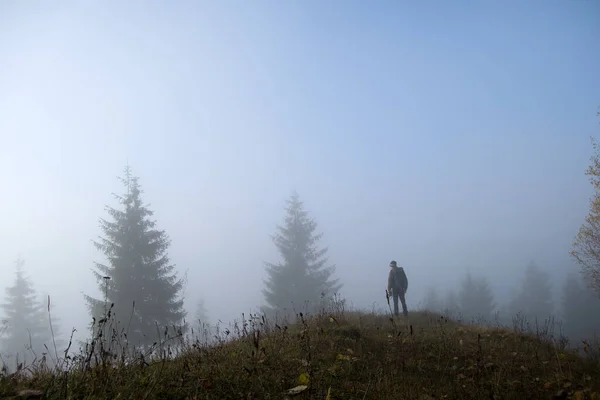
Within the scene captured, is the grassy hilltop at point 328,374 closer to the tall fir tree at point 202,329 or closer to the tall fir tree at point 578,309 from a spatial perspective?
the tall fir tree at point 202,329

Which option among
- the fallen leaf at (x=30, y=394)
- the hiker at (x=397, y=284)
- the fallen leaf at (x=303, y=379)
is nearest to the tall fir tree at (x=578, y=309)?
the hiker at (x=397, y=284)

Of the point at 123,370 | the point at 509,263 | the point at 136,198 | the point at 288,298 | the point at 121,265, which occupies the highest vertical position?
the point at 136,198

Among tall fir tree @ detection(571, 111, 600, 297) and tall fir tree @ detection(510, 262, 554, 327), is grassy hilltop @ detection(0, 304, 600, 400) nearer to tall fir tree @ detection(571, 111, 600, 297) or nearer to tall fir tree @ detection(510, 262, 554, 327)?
tall fir tree @ detection(571, 111, 600, 297)

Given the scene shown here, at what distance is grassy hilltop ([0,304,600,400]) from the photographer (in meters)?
3.47

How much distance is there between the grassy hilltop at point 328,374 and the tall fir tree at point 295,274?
18.8 m

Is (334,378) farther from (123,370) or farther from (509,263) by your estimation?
(509,263)

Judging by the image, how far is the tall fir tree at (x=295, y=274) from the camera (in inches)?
1026

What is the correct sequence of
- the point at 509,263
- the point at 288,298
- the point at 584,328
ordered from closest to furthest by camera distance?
the point at 288,298
the point at 584,328
the point at 509,263

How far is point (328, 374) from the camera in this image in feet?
15.2

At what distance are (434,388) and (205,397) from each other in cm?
344

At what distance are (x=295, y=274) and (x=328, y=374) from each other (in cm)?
2236

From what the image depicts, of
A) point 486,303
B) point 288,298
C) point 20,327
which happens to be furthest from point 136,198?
point 486,303

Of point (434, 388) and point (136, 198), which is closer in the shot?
point (434, 388)

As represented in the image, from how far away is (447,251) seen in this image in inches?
7825
